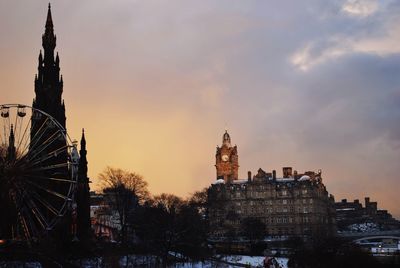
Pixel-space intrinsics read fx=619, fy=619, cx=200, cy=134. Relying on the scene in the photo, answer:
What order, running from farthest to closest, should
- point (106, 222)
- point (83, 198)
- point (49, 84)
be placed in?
point (106, 222) < point (49, 84) < point (83, 198)

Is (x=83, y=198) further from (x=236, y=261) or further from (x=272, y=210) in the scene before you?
(x=272, y=210)

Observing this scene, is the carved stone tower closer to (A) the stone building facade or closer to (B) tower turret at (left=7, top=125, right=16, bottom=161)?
(B) tower turret at (left=7, top=125, right=16, bottom=161)

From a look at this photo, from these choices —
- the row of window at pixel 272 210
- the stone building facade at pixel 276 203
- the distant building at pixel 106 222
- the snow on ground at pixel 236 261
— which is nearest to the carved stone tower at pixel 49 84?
the snow on ground at pixel 236 261

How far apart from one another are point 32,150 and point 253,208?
133 m

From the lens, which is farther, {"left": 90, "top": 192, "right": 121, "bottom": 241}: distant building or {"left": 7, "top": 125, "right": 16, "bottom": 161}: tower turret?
{"left": 90, "top": 192, "right": 121, "bottom": 241}: distant building

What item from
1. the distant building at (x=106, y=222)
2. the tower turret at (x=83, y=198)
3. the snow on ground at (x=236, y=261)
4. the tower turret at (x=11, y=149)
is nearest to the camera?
the tower turret at (x=11, y=149)

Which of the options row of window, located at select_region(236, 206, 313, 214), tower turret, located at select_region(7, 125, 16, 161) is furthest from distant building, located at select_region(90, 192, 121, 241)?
tower turret, located at select_region(7, 125, 16, 161)

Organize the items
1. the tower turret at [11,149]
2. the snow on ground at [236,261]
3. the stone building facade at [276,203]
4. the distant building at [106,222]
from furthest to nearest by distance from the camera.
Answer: the stone building facade at [276,203]
the distant building at [106,222]
the snow on ground at [236,261]
the tower turret at [11,149]

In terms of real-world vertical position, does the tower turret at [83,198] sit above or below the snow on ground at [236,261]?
above

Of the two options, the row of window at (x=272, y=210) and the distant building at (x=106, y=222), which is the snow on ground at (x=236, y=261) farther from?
the row of window at (x=272, y=210)

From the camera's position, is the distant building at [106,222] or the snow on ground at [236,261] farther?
the distant building at [106,222]

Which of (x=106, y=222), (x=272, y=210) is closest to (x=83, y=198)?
(x=106, y=222)

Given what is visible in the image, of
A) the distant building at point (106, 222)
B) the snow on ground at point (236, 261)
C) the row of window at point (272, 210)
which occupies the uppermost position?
the row of window at point (272, 210)

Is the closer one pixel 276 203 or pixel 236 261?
pixel 236 261
